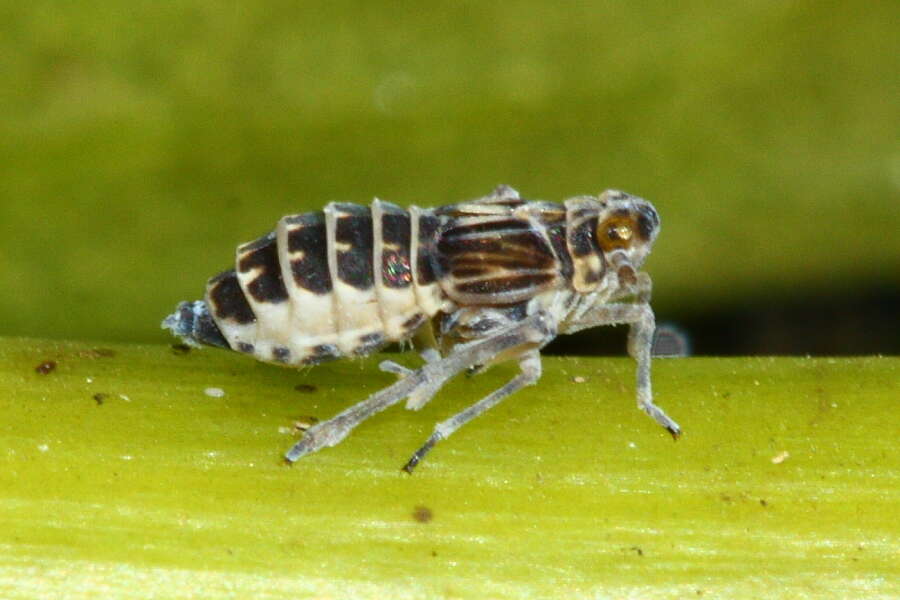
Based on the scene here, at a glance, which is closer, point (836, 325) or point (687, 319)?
point (687, 319)

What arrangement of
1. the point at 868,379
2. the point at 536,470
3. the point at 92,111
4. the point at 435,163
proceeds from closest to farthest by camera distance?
the point at 536,470 → the point at 868,379 → the point at 92,111 → the point at 435,163

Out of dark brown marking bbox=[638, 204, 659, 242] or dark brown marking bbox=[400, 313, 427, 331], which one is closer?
dark brown marking bbox=[400, 313, 427, 331]

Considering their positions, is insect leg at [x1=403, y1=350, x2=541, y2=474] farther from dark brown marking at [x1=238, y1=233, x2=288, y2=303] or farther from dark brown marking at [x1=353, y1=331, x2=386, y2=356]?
dark brown marking at [x1=238, y1=233, x2=288, y2=303]

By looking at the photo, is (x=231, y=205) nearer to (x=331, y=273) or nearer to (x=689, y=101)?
(x=331, y=273)

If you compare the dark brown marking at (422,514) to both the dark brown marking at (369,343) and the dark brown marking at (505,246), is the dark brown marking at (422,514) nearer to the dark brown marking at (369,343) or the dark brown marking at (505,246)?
the dark brown marking at (369,343)

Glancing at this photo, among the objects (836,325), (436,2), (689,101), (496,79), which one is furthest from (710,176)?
(836,325)

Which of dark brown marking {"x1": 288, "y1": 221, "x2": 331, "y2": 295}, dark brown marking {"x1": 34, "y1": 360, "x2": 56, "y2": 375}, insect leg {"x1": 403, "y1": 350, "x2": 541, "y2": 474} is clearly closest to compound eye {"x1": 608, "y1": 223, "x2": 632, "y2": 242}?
insect leg {"x1": 403, "y1": 350, "x2": 541, "y2": 474}

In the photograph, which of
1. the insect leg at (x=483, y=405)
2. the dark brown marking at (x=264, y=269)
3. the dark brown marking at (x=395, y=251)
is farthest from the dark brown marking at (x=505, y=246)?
the dark brown marking at (x=264, y=269)
